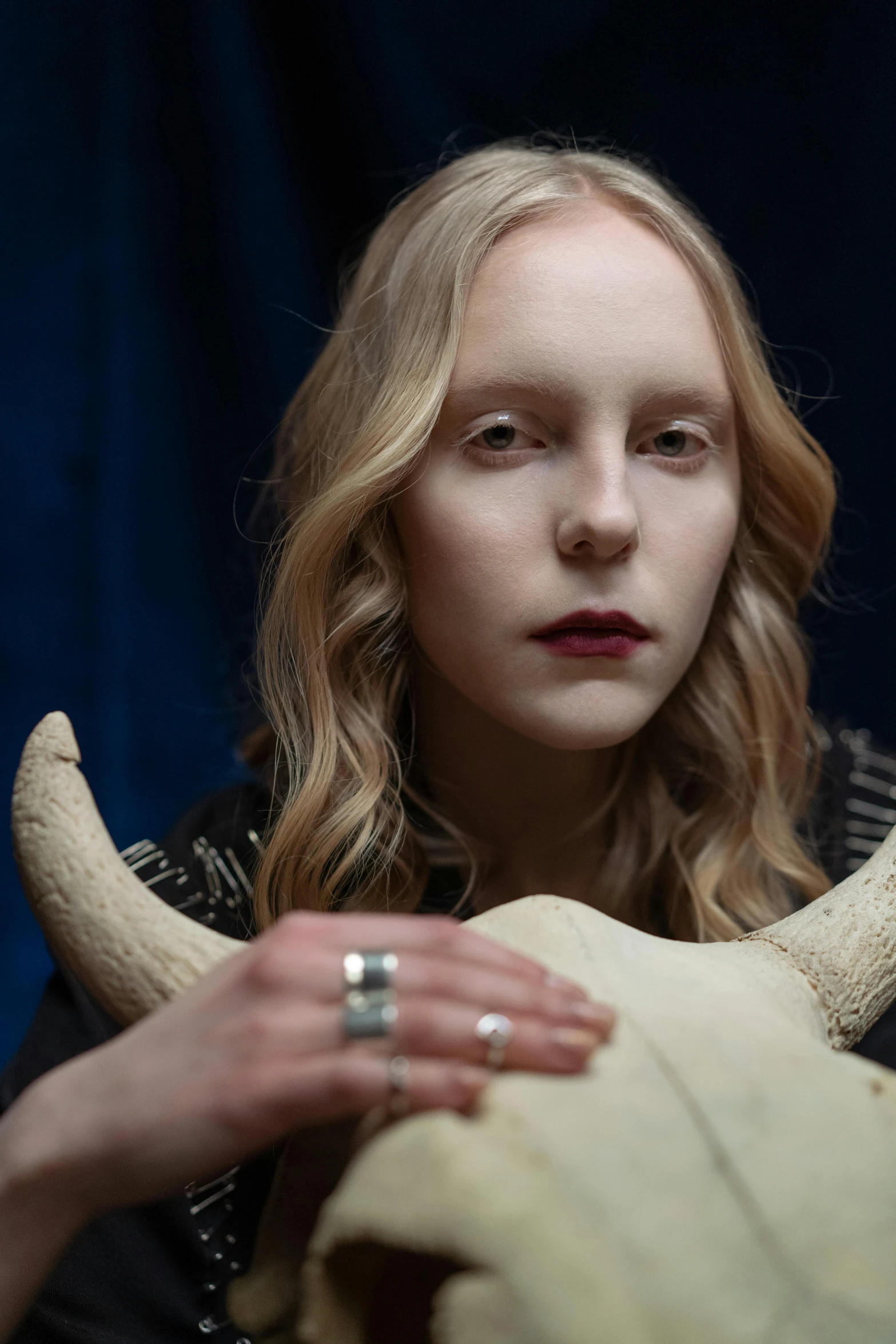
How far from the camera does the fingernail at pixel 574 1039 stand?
639mm

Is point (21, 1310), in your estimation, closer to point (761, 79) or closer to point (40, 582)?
point (40, 582)

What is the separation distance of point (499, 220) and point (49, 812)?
75 centimetres

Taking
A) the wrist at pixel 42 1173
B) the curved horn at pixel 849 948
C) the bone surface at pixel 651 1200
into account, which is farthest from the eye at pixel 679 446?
the wrist at pixel 42 1173

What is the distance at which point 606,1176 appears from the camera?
0.61 metres

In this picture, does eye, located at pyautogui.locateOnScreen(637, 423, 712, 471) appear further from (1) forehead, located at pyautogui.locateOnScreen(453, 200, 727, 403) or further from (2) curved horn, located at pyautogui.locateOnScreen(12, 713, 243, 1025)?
(2) curved horn, located at pyautogui.locateOnScreen(12, 713, 243, 1025)

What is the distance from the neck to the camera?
1.26 metres

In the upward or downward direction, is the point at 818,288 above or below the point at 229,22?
below

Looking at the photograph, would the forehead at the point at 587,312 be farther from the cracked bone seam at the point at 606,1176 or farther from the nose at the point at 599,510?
the cracked bone seam at the point at 606,1176

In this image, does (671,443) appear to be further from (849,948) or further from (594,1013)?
(594,1013)

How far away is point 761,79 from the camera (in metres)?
1.62

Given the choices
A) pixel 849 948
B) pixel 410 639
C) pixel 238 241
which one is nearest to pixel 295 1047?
pixel 849 948

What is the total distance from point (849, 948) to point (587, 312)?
60 centimetres

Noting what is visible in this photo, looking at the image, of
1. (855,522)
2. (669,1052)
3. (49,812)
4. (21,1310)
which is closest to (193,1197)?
(21,1310)

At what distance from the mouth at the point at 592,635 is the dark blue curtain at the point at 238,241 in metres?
0.70
